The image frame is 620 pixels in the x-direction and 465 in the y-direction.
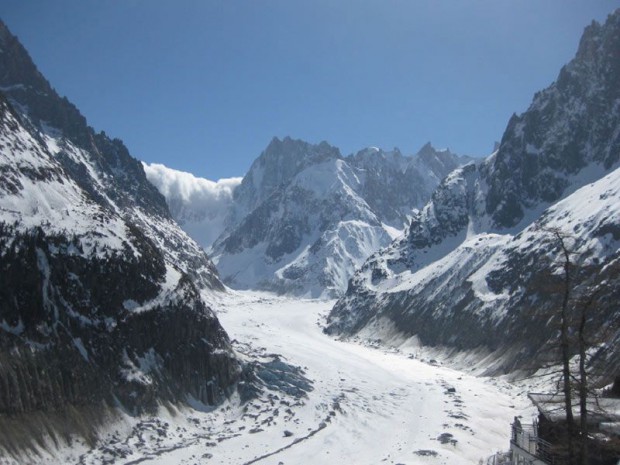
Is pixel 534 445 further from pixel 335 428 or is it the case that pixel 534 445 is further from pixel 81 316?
pixel 81 316

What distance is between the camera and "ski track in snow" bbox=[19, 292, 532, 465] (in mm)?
86875

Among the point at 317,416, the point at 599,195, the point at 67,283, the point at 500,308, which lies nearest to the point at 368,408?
the point at 317,416

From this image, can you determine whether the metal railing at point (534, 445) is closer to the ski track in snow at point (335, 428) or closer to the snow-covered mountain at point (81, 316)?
the ski track in snow at point (335, 428)

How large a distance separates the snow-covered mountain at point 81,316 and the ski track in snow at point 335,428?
5134 millimetres

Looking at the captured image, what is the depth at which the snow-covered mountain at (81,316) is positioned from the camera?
278 feet

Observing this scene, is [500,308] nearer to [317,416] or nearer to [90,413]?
[317,416]

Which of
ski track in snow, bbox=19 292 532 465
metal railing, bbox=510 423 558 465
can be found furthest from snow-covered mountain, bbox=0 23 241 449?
metal railing, bbox=510 423 558 465

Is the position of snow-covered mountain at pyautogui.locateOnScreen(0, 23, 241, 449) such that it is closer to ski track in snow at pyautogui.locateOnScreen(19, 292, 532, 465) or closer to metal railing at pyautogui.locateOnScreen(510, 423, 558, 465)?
ski track in snow at pyautogui.locateOnScreen(19, 292, 532, 465)

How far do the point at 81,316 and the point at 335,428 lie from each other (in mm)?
44669

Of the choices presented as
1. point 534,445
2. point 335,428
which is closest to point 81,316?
point 335,428

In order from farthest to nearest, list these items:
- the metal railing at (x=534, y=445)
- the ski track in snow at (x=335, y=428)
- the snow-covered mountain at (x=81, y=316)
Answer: the ski track in snow at (x=335, y=428) < the snow-covered mountain at (x=81, y=316) < the metal railing at (x=534, y=445)

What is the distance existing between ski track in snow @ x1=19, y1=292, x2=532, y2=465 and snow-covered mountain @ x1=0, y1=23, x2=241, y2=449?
5134mm

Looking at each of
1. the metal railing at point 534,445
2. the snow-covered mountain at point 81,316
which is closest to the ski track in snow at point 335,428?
the snow-covered mountain at point 81,316

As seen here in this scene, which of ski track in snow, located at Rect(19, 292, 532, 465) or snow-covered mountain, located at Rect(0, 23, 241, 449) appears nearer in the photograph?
snow-covered mountain, located at Rect(0, 23, 241, 449)
